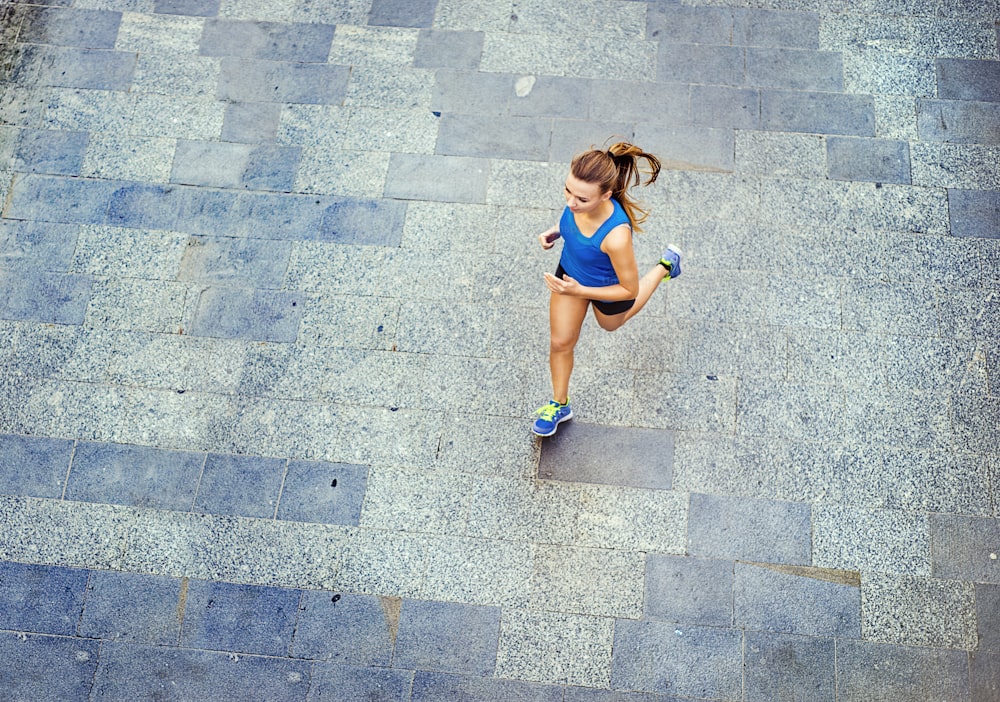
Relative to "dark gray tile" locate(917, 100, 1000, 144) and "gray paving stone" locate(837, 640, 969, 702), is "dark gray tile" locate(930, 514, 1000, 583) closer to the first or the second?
"gray paving stone" locate(837, 640, 969, 702)

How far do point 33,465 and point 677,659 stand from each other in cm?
388

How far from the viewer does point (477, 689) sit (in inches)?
175

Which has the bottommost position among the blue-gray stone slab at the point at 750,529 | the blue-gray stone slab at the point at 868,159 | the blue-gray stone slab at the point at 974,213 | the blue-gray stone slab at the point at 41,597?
the blue-gray stone slab at the point at 41,597

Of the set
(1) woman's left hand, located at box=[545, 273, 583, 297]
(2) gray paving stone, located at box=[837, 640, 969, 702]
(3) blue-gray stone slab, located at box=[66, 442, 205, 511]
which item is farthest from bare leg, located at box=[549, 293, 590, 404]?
(3) blue-gray stone slab, located at box=[66, 442, 205, 511]

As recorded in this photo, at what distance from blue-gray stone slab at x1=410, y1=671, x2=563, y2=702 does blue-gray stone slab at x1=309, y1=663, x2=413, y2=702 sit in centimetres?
8

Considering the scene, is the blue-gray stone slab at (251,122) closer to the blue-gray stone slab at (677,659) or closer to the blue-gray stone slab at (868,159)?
the blue-gray stone slab at (868,159)

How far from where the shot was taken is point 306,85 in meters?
6.23

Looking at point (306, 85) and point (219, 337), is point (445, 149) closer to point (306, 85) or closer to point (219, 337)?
point (306, 85)

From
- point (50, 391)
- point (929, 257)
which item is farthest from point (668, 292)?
point (50, 391)

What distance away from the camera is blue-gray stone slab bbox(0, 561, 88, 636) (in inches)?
183

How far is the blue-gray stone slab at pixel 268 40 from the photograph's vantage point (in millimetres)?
6363

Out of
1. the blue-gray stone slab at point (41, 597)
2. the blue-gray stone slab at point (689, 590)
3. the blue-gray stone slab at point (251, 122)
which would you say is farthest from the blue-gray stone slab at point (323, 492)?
the blue-gray stone slab at point (251, 122)

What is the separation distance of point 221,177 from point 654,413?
3.39 m

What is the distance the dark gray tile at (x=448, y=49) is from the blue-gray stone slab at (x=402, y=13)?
13cm
